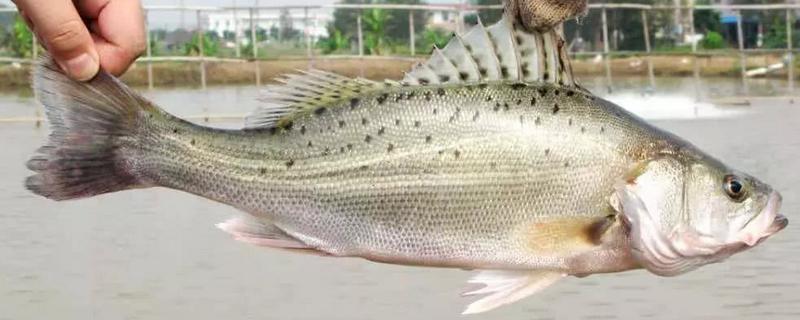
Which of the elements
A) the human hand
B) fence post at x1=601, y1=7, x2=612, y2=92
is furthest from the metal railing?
the human hand

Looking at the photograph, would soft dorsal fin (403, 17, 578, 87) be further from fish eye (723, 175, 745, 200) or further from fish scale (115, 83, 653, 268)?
fish eye (723, 175, 745, 200)

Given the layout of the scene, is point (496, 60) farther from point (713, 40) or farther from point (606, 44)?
point (713, 40)

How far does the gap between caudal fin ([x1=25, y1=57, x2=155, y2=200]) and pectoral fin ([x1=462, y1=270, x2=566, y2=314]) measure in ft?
1.25

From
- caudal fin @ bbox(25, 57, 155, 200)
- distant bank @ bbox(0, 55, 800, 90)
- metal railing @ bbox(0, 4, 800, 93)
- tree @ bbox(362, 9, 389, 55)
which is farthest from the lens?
distant bank @ bbox(0, 55, 800, 90)

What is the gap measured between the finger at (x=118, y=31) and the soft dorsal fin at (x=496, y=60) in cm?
31

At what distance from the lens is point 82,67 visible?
153 cm

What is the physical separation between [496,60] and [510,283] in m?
0.23

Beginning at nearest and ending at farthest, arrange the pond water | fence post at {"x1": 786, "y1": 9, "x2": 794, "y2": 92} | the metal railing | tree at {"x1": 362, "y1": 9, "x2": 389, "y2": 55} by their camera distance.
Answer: the pond water
the metal railing
fence post at {"x1": 786, "y1": 9, "x2": 794, "y2": 92}
tree at {"x1": 362, "y1": 9, "x2": 389, "y2": 55}

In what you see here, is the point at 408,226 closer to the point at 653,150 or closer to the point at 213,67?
the point at 653,150

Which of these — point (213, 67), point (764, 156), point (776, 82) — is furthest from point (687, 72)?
point (764, 156)

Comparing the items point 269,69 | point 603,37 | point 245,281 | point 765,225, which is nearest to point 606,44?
point 603,37

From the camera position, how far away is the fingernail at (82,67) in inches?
59.4

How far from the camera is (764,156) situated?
34.7 ft

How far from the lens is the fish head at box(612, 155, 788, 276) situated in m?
1.54
